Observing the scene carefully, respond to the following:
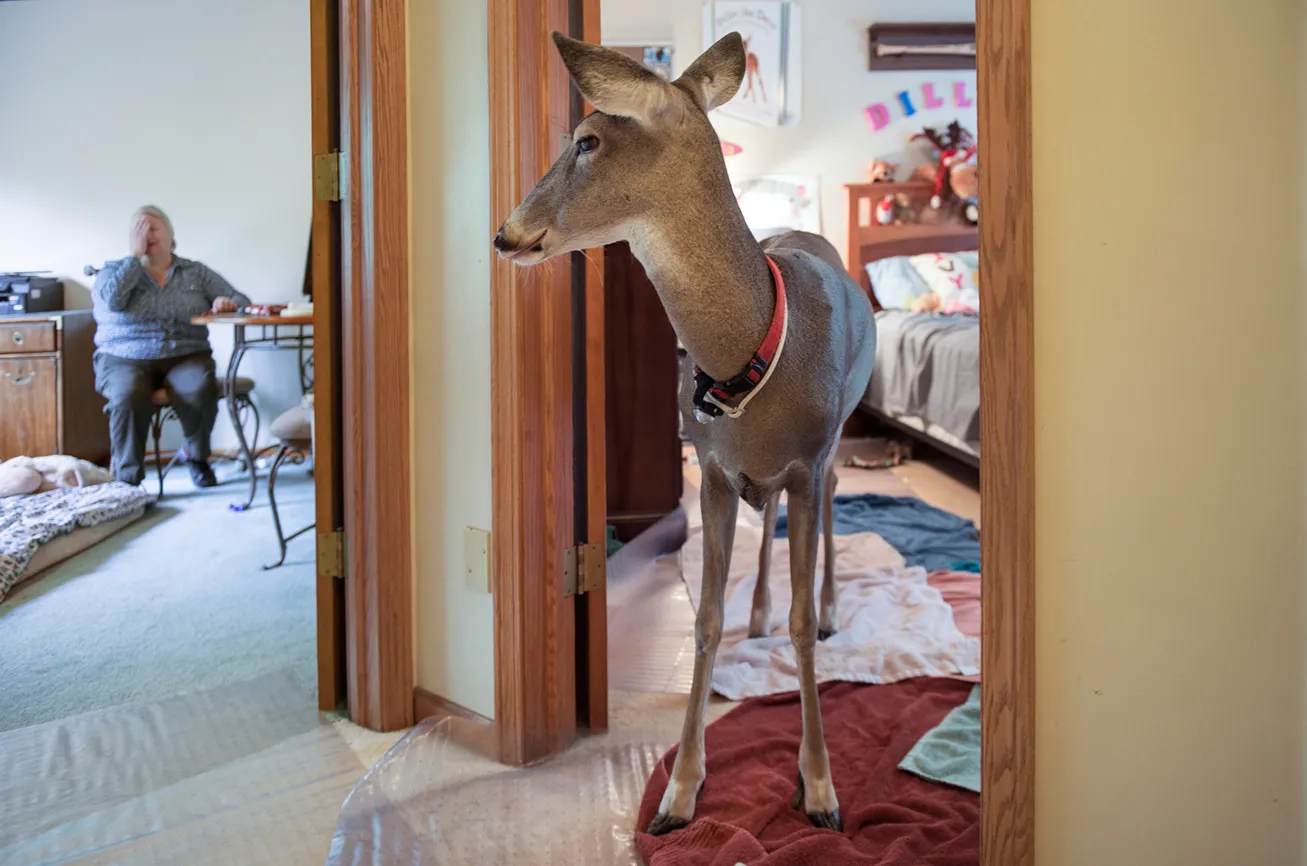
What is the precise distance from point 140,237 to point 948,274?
13.7ft

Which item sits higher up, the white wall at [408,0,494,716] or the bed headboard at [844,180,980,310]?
the bed headboard at [844,180,980,310]

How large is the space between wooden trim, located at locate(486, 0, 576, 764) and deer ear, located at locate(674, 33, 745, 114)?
16.8 inches

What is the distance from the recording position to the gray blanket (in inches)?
146

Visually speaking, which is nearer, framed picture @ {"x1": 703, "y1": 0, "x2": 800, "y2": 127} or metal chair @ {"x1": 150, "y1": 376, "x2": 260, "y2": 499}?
metal chair @ {"x1": 150, "y1": 376, "x2": 260, "y2": 499}

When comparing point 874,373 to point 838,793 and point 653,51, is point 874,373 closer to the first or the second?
point 653,51

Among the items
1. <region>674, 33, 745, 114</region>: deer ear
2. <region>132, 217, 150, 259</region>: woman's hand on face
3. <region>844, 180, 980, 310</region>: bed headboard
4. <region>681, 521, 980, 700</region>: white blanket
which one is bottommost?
<region>681, 521, 980, 700</region>: white blanket

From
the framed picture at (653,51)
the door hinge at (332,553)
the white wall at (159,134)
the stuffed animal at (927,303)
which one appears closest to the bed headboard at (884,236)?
the stuffed animal at (927,303)

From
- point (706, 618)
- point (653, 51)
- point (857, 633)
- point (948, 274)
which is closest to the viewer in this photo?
point (706, 618)

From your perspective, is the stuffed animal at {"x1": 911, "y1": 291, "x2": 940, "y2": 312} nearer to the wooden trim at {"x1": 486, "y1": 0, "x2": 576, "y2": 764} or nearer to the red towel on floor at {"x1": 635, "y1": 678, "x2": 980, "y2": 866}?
the red towel on floor at {"x1": 635, "y1": 678, "x2": 980, "y2": 866}

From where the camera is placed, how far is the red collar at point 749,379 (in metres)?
1.41

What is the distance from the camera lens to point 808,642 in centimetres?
157

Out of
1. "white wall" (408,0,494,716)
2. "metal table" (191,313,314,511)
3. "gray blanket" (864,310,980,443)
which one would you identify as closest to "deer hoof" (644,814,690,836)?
"white wall" (408,0,494,716)

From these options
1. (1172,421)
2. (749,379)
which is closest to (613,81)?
(749,379)

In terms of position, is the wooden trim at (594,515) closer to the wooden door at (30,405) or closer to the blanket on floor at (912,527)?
the blanket on floor at (912,527)
